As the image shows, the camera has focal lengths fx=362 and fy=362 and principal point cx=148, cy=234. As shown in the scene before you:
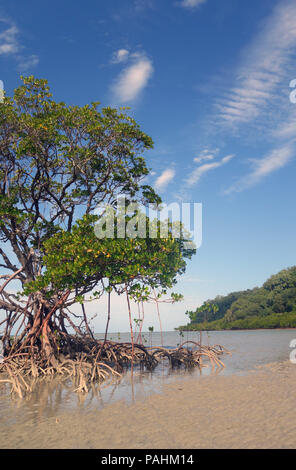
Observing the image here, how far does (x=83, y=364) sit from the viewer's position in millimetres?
10195

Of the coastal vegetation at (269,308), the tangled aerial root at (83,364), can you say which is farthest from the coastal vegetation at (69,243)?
the coastal vegetation at (269,308)

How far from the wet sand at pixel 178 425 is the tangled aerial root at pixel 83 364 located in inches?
88.9

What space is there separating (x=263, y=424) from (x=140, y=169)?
933cm

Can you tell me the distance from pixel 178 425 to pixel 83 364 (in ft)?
16.7

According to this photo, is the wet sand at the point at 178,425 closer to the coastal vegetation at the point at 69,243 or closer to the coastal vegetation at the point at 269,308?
the coastal vegetation at the point at 69,243

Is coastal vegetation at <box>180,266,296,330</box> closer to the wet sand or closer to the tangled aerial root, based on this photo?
the tangled aerial root

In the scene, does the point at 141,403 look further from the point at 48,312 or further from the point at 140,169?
the point at 140,169

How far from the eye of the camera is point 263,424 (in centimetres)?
560

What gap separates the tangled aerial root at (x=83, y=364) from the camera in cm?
→ 940

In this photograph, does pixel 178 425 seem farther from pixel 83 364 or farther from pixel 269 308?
pixel 269 308

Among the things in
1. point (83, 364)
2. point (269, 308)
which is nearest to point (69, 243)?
point (83, 364)

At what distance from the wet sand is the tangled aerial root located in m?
2.26

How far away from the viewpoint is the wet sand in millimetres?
4965

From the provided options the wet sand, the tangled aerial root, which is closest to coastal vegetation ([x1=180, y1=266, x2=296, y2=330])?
the tangled aerial root
